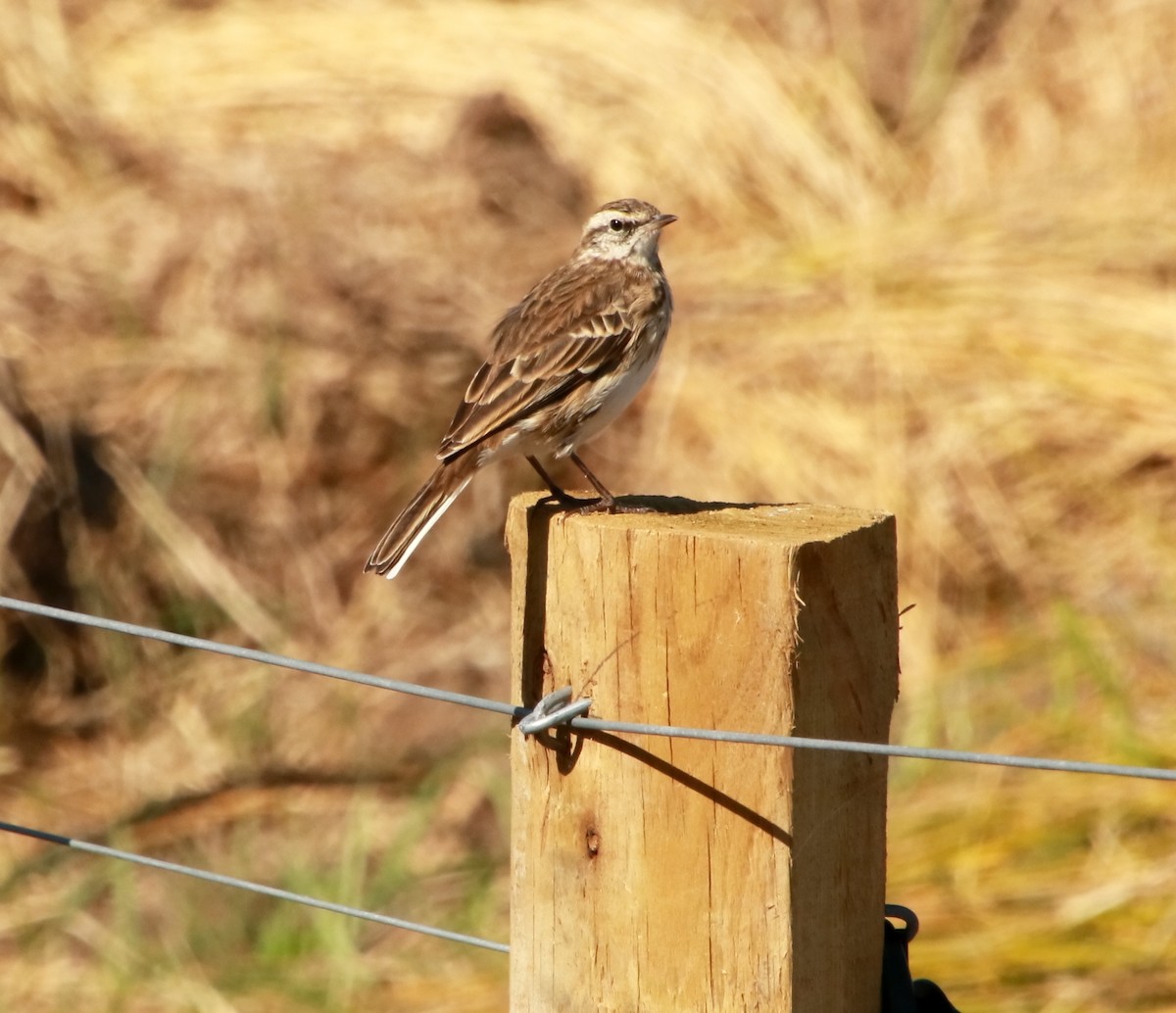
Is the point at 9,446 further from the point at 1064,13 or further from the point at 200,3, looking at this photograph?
the point at 1064,13

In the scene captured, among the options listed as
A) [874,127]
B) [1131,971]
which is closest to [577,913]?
[1131,971]

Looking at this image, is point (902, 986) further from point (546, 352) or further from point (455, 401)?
point (455, 401)

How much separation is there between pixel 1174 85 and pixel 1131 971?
299 inches

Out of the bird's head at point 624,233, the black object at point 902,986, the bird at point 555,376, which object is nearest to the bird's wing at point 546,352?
the bird at point 555,376

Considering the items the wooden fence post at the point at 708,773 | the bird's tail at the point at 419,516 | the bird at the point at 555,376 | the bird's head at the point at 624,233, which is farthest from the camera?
the bird's head at the point at 624,233

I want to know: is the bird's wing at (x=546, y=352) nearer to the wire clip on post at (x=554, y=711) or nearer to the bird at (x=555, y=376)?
the bird at (x=555, y=376)

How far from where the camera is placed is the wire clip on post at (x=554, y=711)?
3.05m

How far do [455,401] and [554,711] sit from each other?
7280mm

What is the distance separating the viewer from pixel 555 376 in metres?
5.35

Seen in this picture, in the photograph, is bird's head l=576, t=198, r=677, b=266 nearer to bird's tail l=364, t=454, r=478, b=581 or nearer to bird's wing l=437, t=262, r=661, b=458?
bird's wing l=437, t=262, r=661, b=458

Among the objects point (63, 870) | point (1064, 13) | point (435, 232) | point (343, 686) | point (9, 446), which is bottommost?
point (63, 870)

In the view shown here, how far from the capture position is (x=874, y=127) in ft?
39.1

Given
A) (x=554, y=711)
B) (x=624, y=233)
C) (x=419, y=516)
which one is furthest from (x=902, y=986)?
(x=624, y=233)

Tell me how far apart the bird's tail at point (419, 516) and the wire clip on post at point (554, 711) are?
5.22ft
